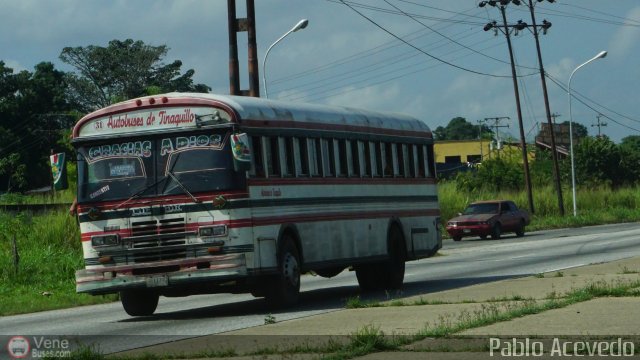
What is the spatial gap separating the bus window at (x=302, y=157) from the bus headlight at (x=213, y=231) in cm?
225

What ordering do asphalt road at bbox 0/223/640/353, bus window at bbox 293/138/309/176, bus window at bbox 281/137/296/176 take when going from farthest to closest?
bus window at bbox 293/138/309/176 < bus window at bbox 281/137/296/176 < asphalt road at bbox 0/223/640/353

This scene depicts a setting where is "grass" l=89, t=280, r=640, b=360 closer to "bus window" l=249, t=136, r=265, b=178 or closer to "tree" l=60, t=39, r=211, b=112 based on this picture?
"bus window" l=249, t=136, r=265, b=178

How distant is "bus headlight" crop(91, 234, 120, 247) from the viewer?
1884 cm

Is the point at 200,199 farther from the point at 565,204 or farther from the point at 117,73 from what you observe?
the point at 117,73

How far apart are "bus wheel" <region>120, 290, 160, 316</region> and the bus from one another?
1cm

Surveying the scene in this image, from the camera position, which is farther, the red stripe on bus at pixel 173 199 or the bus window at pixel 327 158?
the bus window at pixel 327 158

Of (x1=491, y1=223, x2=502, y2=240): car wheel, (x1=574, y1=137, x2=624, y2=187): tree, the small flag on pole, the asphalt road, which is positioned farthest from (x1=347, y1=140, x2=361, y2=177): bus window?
(x1=574, y1=137, x2=624, y2=187): tree

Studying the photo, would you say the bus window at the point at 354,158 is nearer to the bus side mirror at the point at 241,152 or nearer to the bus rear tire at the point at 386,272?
the bus rear tire at the point at 386,272

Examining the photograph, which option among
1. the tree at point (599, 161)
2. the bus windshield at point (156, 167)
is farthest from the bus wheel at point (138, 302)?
the tree at point (599, 161)

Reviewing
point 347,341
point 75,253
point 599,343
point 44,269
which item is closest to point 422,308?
point 347,341

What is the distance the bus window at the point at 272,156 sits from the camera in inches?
766

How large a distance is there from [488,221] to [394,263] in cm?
3000

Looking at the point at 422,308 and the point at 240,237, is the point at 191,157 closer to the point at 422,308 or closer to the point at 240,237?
the point at 240,237

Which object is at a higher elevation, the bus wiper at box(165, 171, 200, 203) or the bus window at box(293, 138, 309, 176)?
the bus window at box(293, 138, 309, 176)
